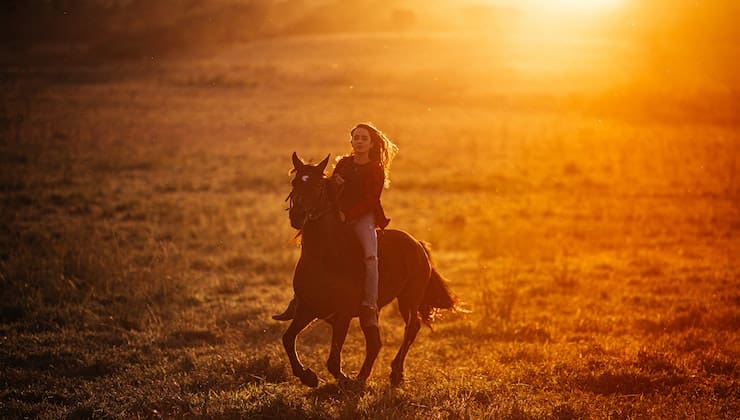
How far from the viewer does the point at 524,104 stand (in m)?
41.3

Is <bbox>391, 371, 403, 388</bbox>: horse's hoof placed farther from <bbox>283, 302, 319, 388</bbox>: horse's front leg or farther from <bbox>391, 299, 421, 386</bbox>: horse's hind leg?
<bbox>283, 302, 319, 388</bbox>: horse's front leg

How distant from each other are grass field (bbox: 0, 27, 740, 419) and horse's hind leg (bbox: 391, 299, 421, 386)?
0.18 meters

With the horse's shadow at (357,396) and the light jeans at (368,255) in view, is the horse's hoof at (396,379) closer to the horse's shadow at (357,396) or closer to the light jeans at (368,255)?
the horse's shadow at (357,396)

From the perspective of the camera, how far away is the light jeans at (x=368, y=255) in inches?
240

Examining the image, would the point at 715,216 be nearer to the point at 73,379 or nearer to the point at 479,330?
the point at 479,330

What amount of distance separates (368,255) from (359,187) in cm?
63

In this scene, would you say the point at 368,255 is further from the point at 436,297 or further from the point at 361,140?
the point at 436,297

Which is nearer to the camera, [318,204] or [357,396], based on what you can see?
[318,204]

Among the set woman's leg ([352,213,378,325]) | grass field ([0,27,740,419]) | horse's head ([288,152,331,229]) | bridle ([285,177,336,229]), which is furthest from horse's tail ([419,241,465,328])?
horse's head ([288,152,331,229])

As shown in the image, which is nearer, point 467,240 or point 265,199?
point 467,240

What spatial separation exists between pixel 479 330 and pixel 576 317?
1.52 metres

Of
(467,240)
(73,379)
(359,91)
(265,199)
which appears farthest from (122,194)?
(359,91)

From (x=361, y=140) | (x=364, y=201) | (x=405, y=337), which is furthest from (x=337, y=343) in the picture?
(x=361, y=140)

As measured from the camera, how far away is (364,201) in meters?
6.16
